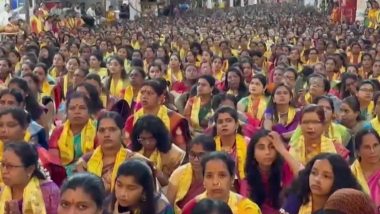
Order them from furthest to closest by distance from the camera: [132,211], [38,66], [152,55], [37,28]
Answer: [37,28]
[152,55]
[38,66]
[132,211]

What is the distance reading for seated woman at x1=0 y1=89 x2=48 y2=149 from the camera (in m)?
5.78

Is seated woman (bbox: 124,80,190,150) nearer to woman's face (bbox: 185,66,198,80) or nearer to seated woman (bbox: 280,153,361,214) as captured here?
seated woman (bbox: 280,153,361,214)

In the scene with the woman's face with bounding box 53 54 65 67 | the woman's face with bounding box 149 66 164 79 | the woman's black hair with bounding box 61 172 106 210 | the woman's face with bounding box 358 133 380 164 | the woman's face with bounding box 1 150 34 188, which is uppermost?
the woman's black hair with bounding box 61 172 106 210

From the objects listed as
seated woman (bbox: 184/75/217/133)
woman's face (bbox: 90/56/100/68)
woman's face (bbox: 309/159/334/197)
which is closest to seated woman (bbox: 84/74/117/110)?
seated woman (bbox: 184/75/217/133)

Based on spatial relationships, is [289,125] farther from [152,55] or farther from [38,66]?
[152,55]

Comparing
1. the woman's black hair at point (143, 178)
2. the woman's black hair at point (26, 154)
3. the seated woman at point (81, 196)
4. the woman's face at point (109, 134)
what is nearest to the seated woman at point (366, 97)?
the woman's face at point (109, 134)

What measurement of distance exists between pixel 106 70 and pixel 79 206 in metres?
7.59

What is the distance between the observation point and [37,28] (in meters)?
21.7

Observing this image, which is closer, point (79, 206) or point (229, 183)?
point (79, 206)

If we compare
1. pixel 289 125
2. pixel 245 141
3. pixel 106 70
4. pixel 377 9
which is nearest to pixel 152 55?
pixel 106 70

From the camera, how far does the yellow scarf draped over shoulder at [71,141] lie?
6.43m

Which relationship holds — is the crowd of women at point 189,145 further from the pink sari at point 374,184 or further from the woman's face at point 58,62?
the woman's face at point 58,62

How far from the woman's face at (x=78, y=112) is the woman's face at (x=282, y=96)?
2.05 m

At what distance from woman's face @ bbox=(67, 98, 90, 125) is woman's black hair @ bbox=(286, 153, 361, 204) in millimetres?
2299
